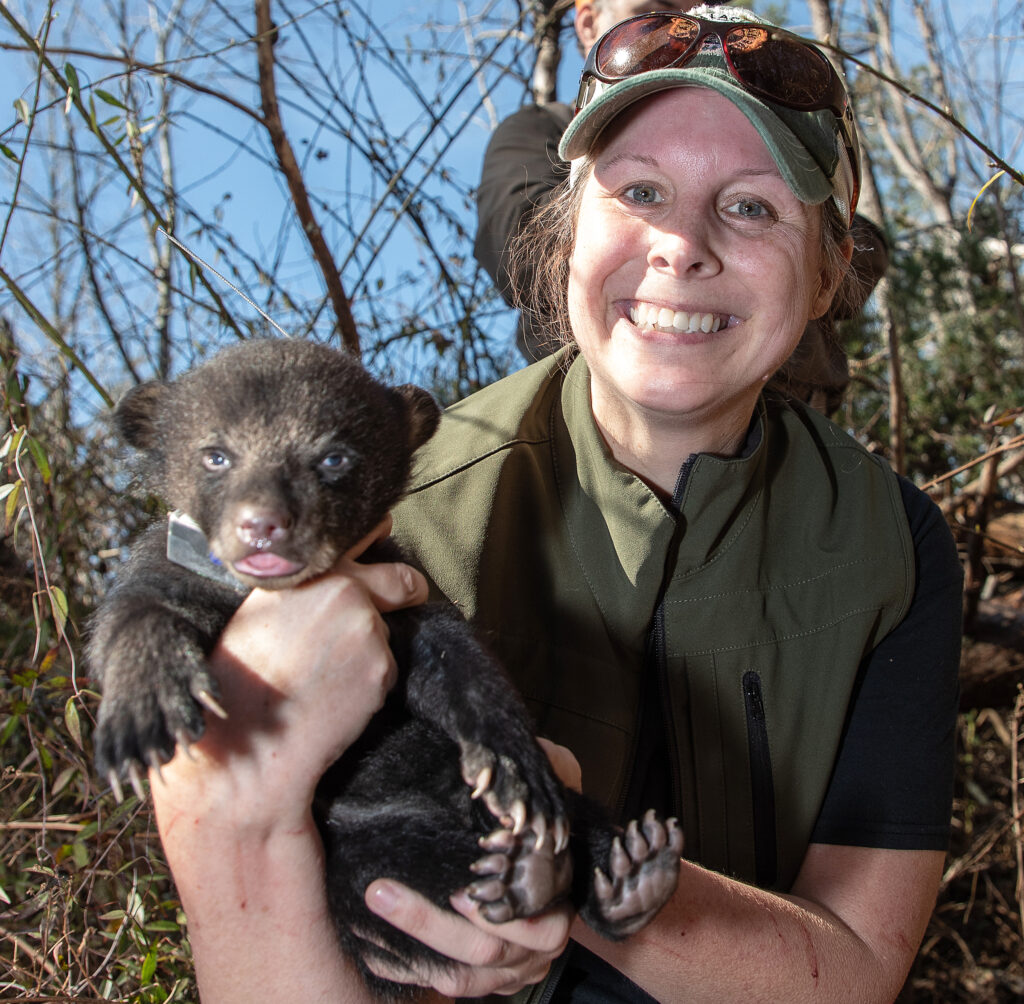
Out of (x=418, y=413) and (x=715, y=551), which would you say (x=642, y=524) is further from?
(x=418, y=413)

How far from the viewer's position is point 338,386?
1.81 metres

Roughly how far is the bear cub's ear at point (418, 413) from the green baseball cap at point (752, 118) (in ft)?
2.50

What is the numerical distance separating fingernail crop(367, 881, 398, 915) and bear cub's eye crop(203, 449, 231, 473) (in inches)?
32.7

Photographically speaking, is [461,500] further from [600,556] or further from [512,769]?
[512,769]

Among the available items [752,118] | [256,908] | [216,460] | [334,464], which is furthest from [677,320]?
[256,908]

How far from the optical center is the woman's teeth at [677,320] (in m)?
2.10

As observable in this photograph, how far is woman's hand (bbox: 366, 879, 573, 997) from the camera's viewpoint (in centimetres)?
152

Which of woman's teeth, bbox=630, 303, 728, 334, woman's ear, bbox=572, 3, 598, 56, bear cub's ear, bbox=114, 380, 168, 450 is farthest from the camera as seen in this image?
woman's ear, bbox=572, 3, 598, 56

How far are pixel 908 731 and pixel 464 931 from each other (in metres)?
1.25

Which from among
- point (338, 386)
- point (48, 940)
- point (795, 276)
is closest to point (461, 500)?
point (338, 386)

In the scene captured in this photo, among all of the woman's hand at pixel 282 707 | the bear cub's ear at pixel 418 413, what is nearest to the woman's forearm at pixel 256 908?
the woman's hand at pixel 282 707

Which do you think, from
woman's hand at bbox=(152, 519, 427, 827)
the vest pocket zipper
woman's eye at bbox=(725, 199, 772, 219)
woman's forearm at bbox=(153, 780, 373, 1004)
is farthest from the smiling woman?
woman's forearm at bbox=(153, 780, 373, 1004)

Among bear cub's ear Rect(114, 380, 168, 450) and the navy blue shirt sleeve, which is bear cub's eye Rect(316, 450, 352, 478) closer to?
bear cub's ear Rect(114, 380, 168, 450)

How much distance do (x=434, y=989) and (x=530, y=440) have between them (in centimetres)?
127
